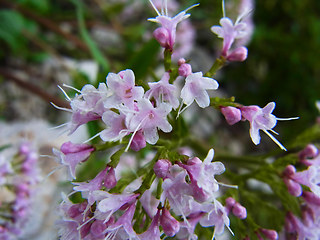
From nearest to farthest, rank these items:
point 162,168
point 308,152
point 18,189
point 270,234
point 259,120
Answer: point 162,168 < point 259,120 < point 270,234 < point 308,152 < point 18,189

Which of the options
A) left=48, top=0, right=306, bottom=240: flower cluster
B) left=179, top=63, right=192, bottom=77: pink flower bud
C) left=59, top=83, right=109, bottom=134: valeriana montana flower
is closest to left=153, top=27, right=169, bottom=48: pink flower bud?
left=48, top=0, right=306, bottom=240: flower cluster

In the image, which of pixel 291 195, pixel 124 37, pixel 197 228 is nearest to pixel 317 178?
pixel 291 195

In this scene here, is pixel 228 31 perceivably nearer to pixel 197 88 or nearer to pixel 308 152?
pixel 197 88

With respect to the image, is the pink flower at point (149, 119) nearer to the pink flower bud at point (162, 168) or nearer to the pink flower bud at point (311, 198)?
the pink flower bud at point (162, 168)

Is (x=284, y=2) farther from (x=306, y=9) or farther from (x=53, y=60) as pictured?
(x=53, y=60)

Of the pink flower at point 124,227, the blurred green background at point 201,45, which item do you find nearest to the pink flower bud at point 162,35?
the pink flower at point 124,227

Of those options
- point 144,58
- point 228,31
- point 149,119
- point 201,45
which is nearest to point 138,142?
point 149,119
